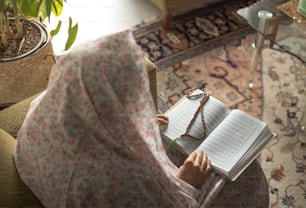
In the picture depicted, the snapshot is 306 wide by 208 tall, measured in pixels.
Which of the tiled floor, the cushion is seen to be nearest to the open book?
the cushion

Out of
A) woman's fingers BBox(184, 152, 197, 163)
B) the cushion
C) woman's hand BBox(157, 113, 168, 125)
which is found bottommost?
woman's fingers BBox(184, 152, 197, 163)

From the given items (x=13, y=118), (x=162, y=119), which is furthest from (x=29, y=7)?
(x=162, y=119)

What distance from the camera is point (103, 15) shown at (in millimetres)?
2721

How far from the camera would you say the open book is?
4.28 feet

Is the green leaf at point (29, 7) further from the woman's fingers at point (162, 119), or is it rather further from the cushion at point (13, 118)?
the woman's fingers at point (162, 119)

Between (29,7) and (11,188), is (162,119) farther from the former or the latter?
(29,7)

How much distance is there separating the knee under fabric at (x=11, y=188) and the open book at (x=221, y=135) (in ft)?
1.58

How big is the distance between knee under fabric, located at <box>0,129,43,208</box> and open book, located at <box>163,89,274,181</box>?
483mm

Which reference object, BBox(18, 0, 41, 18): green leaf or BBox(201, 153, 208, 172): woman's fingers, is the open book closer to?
BBox(201, 153, 208, 172): woman's fingers

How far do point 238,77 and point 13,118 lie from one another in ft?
4.35

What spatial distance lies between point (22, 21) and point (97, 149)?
1.04m

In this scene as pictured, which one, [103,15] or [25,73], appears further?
[103,15]

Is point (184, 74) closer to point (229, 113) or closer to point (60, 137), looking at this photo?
point (229, 113)

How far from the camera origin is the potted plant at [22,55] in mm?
1606
